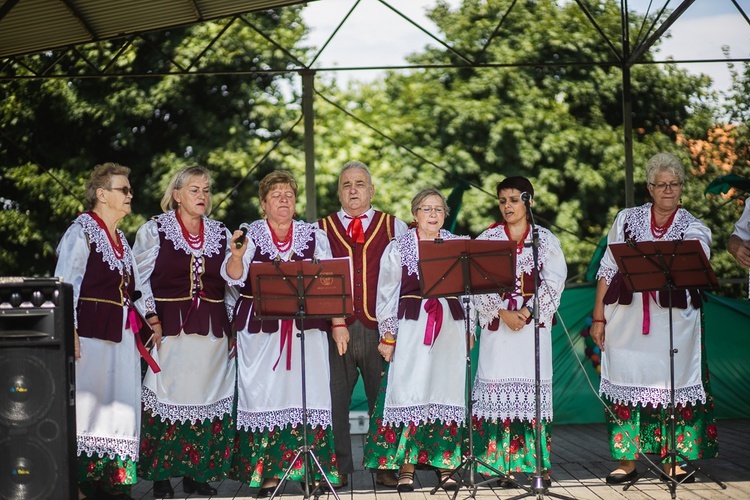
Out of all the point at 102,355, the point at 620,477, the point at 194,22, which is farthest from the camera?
the point at 194,22

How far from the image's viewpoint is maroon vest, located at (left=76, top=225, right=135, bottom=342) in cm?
503

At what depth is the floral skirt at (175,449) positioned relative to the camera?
5.50 meters

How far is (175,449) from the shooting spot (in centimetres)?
552

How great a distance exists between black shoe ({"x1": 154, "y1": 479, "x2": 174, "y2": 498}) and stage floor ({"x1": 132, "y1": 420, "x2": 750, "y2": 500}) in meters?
0.07

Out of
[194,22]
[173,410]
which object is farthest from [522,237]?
[194,22]

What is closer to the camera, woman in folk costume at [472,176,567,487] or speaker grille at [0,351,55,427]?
speaker grille at [0,351,55,427]

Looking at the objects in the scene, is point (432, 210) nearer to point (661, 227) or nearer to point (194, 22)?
point (661, 227)

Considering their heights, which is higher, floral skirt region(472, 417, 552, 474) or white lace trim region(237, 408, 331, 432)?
white lace trim region(237, 408, 331, 432)

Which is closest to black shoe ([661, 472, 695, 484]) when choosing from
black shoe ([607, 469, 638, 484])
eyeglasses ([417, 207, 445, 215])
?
black shoe ([607, 469, 638, 484])

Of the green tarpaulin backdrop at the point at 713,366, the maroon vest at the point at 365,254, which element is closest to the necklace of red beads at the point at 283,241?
the maroon vest at the point at 365,254

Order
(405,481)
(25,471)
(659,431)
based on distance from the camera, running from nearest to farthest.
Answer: (25,471)
(405,481)
(659,431)

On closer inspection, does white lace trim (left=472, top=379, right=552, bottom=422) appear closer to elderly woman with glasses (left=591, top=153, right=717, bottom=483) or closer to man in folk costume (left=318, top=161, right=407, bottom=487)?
elderly woman with glasses (left=591, top=153, right=717, bottom=483)

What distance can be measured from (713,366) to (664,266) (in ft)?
13.2

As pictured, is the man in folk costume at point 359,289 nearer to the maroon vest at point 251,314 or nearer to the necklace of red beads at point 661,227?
the maroon vest at point 251,314
